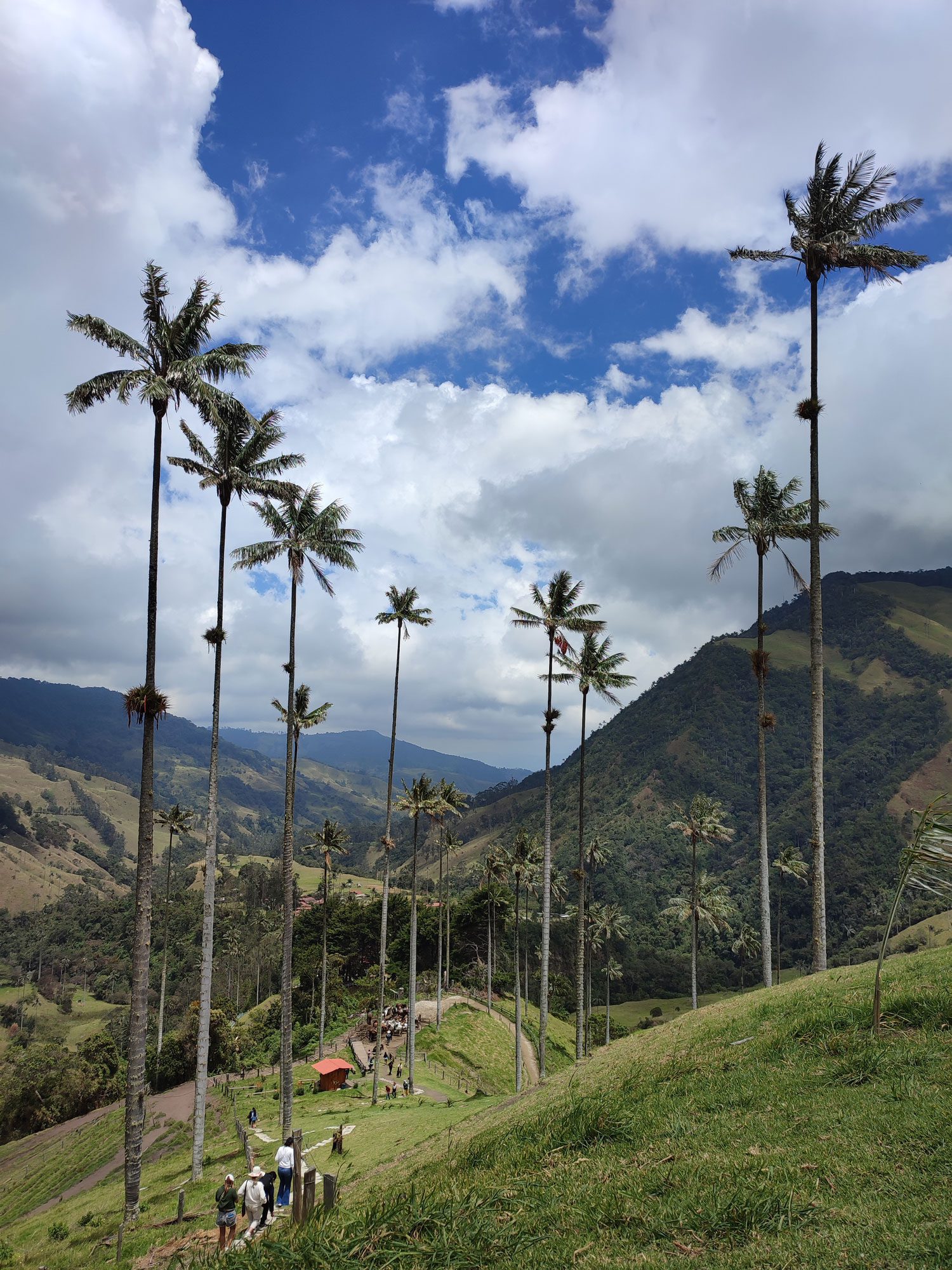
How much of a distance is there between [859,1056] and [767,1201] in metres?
5.24

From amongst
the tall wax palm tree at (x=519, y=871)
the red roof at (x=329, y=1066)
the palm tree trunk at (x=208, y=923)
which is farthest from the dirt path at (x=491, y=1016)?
the palm tree trunk at (x=208, y=923)

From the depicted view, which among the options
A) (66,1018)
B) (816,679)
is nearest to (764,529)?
(816,679)

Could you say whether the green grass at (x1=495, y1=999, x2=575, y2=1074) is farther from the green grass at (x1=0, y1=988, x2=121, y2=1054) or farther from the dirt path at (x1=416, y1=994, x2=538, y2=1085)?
the green grass at (x1=0, y1=988, x2=121, y2=1054)

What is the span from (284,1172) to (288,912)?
34.8ft

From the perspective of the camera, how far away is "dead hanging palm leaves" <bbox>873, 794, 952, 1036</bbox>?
43.8 feet

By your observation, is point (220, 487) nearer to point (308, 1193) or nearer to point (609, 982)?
point (308, 1193)

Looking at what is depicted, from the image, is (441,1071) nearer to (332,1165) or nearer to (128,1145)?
(332,1165)

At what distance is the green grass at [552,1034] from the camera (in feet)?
200

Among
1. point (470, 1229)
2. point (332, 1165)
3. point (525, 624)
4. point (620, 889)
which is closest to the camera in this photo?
point (470, 1229)

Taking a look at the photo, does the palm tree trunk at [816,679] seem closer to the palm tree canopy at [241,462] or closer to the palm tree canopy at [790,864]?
the palm tree canopy at [241,462]

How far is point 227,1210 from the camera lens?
15547 millimetres

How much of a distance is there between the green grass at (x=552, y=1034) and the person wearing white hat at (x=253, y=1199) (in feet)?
146

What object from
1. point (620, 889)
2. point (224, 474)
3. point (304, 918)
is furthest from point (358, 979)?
point (620, 889)

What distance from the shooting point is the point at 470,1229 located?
367 inches
